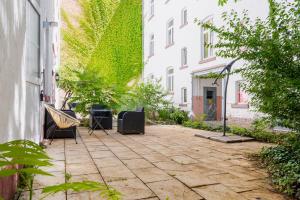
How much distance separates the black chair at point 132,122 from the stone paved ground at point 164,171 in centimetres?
198

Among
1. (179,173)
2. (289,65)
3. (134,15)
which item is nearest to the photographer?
(179,173)

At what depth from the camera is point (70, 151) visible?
16.4 ft

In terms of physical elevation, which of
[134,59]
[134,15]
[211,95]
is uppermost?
[134,15]

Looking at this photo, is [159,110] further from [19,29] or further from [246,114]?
[19,29]

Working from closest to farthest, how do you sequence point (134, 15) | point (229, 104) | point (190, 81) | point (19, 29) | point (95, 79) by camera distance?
point (19, 29) → point (95, 79) → point (229, 104) → point (190, 81) → point (134, 15)

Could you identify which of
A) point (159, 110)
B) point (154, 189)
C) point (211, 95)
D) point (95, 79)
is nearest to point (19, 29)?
point (154, 189)

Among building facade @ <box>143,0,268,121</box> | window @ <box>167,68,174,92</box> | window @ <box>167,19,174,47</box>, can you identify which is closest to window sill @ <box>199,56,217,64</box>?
building facade @ <box>143,0,268,121</box>

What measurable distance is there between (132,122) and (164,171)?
416 centimetres

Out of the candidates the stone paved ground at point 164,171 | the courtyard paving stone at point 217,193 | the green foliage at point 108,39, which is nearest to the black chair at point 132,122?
the stone paved ground at point 164,171

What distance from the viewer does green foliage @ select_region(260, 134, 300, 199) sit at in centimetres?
284

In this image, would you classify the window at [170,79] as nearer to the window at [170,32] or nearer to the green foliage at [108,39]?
the window at [170,32]

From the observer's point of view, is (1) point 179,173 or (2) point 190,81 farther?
(2) point 190,81

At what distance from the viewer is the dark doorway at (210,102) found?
41.3 ft

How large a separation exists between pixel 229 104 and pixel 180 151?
17.5 ft
